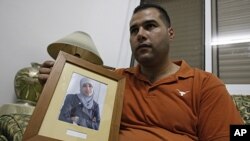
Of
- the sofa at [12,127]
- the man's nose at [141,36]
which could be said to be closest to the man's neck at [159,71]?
the man's nose at [141,36]

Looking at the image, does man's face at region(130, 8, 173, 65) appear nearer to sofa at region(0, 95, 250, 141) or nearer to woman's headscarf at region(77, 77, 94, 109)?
woman's headscarf at region(77, 77, 94, 109)

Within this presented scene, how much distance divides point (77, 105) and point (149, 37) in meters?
0.56

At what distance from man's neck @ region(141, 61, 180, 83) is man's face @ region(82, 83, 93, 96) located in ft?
1.34

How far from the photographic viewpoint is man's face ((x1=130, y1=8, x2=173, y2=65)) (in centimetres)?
115

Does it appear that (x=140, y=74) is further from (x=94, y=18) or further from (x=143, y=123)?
(x=94, y=18)

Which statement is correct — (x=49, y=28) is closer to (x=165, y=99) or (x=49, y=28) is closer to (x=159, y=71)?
(x=159, y=71)

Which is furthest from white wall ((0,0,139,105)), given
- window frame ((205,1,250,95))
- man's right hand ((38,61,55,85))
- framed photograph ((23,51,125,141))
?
framed photograph ((23,51,125,141))

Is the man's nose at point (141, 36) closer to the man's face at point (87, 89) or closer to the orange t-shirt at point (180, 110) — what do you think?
the orange t-shirt at point (180, 110)

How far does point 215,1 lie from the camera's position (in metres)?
2.08

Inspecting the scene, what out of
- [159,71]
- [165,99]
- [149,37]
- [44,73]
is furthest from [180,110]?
[44,73]

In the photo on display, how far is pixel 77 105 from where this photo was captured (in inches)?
31.2

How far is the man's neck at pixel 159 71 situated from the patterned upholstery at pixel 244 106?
0.47 meters

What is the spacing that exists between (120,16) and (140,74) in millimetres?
1221

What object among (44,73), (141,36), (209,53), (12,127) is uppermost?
(209,53)
